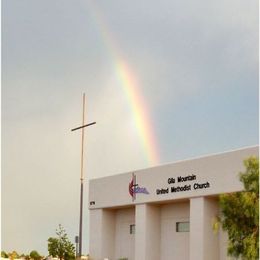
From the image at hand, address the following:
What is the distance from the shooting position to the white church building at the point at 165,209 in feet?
106

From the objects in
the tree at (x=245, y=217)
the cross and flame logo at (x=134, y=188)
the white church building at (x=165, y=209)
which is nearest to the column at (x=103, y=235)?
the white church building at (x=165, y=209)

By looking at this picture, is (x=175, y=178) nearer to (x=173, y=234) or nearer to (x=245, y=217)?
(x=173, y=234)

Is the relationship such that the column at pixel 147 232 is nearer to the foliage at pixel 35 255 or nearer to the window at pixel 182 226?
the window at pixel 182 226

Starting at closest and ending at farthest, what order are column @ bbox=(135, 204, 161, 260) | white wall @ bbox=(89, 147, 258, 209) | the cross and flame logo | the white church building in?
white wall @ bbox=(89, 147, 258, 209), the white church building, column @ bbox=(135, 204, 161, 260), the cross and flame logo

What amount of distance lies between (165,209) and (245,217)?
2225 cm

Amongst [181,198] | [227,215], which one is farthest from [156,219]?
[227,215]

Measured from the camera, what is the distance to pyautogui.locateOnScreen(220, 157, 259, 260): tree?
1623cm

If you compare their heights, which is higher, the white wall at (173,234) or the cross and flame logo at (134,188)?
the cross and flame logo at (134,188)

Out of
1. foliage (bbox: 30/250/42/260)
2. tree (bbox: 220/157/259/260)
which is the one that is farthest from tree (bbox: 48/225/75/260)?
tree (bbox: 220/157/259/260)

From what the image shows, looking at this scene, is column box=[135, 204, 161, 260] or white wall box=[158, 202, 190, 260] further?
column box=[135, 204, 161, 260]

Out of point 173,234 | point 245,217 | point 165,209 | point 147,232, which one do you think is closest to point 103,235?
point 147,232

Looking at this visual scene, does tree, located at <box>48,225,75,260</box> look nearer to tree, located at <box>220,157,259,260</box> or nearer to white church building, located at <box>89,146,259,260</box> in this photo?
white church building, located at <box>89,146,259,260</box>

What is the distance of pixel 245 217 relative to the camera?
16.5 metres

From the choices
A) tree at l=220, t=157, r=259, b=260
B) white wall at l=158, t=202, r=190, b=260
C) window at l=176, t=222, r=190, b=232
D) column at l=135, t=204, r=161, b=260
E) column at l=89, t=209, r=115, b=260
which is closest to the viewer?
tree at l=220, t=157, r=259, b=260
